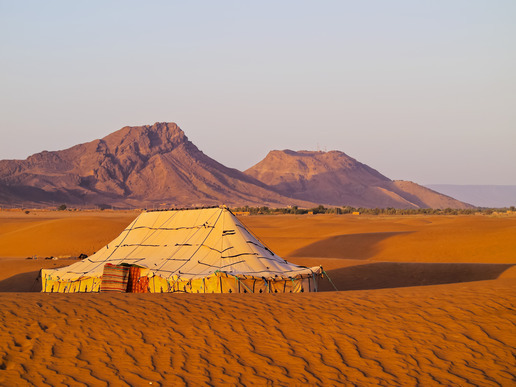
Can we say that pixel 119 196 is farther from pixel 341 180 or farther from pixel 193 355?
pixel 193 355

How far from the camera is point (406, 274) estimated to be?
25.4 m

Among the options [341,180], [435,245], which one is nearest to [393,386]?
[435,245]

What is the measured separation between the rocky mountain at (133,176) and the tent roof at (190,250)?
110 m

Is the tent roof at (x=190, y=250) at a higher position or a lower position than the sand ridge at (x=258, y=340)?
higher

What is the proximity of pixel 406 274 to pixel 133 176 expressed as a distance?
5296 inches

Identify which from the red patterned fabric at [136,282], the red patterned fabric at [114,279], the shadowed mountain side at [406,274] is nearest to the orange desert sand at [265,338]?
the red patterned fabric at [136,282]

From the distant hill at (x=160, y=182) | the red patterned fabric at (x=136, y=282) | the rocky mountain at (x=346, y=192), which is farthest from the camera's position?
the rocky mountain at (x=346, y=192)

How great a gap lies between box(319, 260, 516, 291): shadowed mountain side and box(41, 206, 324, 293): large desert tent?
608 cm

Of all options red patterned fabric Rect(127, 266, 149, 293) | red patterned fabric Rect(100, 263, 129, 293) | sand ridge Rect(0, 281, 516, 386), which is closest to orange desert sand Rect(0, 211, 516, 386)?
sand ridge Rect(0, 281, 516, 386)

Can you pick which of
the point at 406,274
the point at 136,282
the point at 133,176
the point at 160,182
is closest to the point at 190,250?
the point at 136,282

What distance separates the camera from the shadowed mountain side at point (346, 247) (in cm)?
3603

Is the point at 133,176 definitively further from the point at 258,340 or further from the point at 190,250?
the point at 258,340

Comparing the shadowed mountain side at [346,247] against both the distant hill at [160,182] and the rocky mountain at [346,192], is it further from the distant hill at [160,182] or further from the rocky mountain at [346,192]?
the rocky mountain at [346,192]

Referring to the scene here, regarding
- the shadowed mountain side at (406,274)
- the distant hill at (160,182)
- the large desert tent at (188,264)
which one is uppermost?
the distant hill at (160,182)
